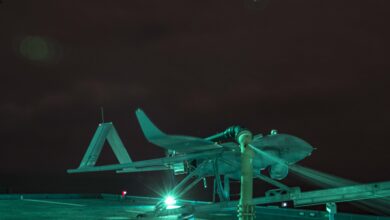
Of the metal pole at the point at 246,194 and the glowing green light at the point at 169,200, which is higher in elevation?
the glowing green light at the point at 169,200

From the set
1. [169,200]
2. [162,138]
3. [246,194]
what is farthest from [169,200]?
[246,194]

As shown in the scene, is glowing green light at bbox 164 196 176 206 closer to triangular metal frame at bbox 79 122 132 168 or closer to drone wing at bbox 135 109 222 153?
drone wing at bbox 135 109 222 153

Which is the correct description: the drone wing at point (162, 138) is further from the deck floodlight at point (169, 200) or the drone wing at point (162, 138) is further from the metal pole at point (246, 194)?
the metal pole at point (246, 194)

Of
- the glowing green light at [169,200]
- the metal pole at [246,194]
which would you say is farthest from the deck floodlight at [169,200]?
the metal pole at [246,194]

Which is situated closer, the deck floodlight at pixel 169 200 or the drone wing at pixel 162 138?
the drone wing at pixel 162 138

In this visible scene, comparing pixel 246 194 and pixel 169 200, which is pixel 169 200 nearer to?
pixel 169 200

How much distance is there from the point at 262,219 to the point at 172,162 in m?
7.89

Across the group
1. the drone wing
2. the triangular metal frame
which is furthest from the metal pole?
the triangular metal frame

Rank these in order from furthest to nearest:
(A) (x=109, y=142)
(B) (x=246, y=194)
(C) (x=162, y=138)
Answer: (A) (x=109, y=142)
(C) (x=162, y=138)
(B) (x=246, y=194)

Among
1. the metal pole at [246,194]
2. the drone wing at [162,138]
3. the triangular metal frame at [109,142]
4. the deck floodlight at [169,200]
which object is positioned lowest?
the metal pole at [246,194]

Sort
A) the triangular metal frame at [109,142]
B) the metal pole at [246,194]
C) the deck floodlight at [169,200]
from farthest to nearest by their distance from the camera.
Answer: the triangular metal frame at [109,142], the deck floodlight at [169,200], the metal pole at [246,194]

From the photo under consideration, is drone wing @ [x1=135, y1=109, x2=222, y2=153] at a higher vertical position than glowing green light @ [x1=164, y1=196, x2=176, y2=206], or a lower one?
higher

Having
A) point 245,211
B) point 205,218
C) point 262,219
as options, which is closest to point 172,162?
point 205,218

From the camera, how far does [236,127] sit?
55.5ft
